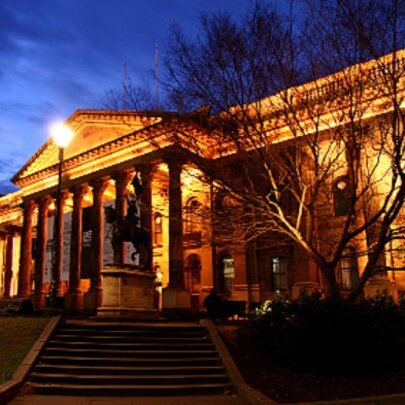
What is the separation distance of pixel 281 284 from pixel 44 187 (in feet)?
68.5

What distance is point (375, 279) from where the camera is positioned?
25594 millimetres

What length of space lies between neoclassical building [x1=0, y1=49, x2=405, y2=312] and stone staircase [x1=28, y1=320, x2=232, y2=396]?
7.37 metres

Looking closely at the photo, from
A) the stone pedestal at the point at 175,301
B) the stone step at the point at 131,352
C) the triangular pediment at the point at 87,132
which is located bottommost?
the stone step at the point at 131,352

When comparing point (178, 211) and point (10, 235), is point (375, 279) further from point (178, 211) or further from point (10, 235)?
point (10, 235)

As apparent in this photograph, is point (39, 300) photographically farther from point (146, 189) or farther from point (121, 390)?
point (121, 390)

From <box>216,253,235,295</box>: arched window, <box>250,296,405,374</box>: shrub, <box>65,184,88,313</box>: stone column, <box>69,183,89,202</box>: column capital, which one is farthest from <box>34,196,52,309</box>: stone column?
<box>250,296,405,374</box>: shrub

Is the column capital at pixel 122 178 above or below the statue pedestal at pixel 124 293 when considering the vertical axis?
above

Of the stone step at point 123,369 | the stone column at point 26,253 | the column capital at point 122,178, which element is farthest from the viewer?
the stone column at point 26,253

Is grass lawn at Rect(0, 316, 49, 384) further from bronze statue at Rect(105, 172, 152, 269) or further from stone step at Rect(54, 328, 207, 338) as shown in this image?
bronze statue at Rect(105, 172, 152, 269)

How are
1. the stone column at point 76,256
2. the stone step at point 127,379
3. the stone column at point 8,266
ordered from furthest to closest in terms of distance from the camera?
the stone column at point 8,266, the stone column at point 76,256, the stone step at point 127,379

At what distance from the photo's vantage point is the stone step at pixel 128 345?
47.6 ft

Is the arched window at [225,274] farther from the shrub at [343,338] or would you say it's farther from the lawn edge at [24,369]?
the shrub at [343,338]

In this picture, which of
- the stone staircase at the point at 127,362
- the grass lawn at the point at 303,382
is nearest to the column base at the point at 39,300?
the stone staircase at the point at 127,362

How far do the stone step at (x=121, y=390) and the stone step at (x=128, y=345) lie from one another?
2.59m
